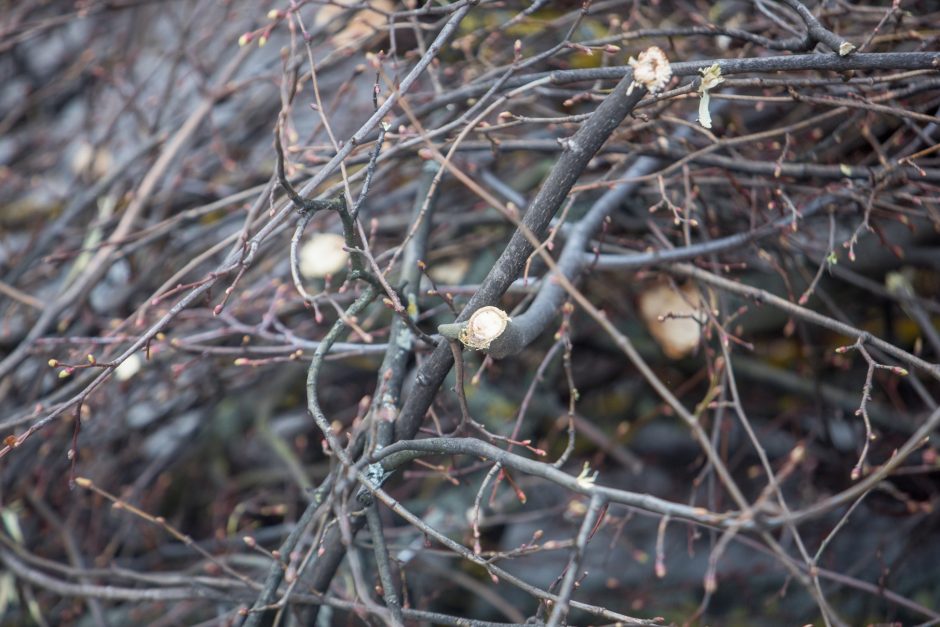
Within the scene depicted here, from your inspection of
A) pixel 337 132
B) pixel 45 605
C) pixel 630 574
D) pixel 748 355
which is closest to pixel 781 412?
pixel 748 355

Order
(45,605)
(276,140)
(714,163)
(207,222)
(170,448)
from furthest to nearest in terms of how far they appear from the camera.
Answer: (207,222) < (170,448) < (45,605) < (714,163) < (276,140)

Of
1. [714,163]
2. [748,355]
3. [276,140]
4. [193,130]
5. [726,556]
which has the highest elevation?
[276,140]

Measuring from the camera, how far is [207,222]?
113 inches

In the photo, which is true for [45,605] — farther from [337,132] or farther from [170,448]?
[337,132]

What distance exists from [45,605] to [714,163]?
2.32 metres

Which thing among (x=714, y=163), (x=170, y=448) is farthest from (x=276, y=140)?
(x=170, y=448)

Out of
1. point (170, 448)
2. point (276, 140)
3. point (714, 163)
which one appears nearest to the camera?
point (276, 140)

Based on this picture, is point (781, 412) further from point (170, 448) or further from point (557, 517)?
point (170, 448)

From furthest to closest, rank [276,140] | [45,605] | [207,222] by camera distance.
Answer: [207,222] < [45,605] < [276,140]

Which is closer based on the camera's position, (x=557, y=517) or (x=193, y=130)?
(x=193, y=130)

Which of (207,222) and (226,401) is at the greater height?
(207,222)

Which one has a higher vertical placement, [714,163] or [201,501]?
[714,163]

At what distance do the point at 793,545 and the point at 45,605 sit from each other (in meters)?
2.43

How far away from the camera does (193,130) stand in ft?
8.06
